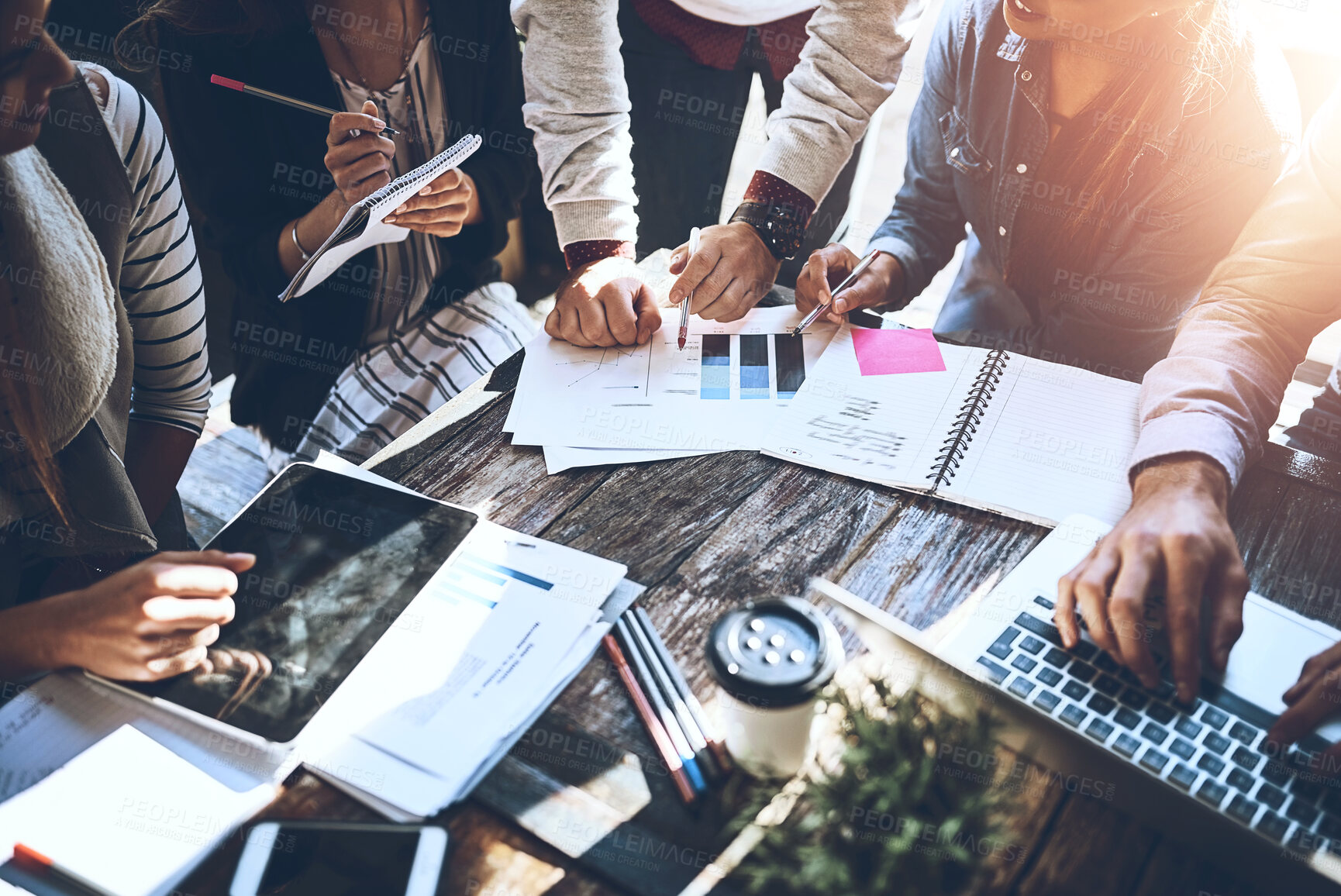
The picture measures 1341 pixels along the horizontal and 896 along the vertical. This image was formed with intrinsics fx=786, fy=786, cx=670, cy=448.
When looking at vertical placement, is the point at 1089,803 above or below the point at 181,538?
above

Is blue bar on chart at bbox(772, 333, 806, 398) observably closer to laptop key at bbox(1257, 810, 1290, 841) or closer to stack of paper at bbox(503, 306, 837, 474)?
stack of paper at bbox(503, 306, 837, 474)

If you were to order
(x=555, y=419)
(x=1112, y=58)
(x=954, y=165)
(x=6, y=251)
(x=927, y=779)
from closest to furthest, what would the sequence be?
1. (x=927, y=779)
2. (x=6, y=251)
3. (x=555, y=419)
4. (x=1112, y=58)
5. (x=954, y=165)

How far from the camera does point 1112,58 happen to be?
3.76ft

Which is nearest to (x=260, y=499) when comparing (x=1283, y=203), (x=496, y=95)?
(x=496, y=95)

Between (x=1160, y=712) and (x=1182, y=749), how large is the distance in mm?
30

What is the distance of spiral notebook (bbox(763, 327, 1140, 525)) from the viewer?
84 cm

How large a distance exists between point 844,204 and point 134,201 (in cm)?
129

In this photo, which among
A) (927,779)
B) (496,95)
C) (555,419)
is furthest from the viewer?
(496,95)

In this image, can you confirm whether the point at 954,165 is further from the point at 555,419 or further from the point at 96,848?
the point at 96,848

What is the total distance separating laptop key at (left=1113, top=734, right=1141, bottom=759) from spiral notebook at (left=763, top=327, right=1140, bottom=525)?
0.85 feet

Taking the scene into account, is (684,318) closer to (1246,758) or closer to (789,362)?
(789,362)

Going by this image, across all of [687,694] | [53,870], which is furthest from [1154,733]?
[53,870]

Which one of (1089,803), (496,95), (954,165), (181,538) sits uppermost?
(496,95)

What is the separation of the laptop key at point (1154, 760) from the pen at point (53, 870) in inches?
29.1
